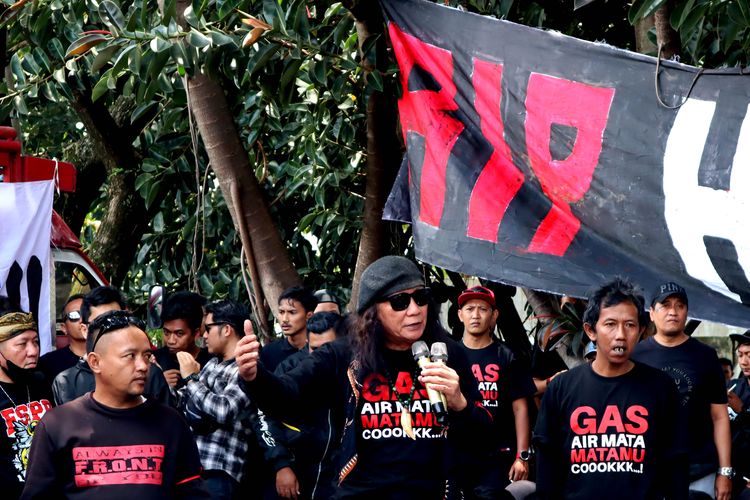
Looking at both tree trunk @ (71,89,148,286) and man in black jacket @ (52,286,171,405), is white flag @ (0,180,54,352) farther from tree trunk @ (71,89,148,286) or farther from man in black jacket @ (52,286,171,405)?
tree trunk @ (71,89,148,286)

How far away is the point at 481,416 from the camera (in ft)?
15.3

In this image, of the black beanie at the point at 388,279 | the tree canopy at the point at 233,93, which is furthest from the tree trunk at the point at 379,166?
the black beanie at the point at 388,279

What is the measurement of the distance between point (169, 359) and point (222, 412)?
91 cm

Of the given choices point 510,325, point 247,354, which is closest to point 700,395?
point 247,354

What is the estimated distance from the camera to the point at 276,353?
825 centimetres

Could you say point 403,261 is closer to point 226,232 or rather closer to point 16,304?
point 16,304

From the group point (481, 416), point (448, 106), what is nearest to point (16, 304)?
point (448, 106)

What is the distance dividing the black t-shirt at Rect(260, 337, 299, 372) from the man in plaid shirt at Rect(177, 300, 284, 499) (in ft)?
3.21

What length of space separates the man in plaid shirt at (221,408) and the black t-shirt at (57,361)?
2.46 feet

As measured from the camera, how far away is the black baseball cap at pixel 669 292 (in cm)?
600

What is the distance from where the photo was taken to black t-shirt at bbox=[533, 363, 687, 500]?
5395mm

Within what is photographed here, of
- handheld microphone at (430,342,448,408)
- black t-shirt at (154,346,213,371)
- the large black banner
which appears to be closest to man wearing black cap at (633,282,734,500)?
the large black banner

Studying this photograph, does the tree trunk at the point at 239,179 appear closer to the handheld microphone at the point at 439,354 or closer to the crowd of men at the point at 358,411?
the crowd of men at the point at 358,411

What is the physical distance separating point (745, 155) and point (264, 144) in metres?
5.52
